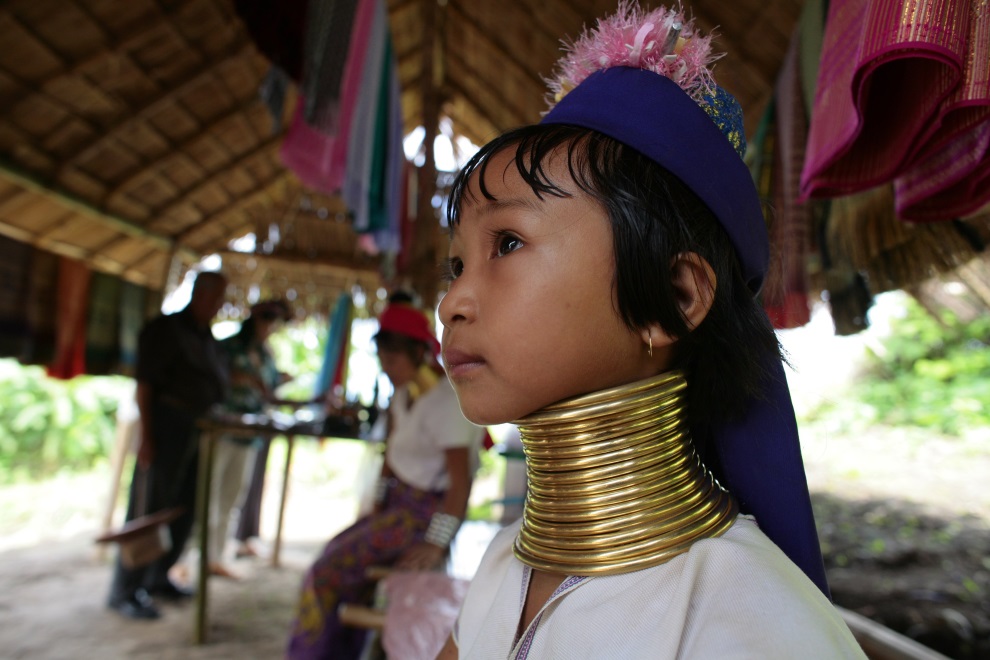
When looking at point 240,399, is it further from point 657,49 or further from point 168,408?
point 657,49

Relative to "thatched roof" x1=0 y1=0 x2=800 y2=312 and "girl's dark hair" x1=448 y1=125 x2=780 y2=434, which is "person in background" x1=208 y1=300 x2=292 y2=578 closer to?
"thatched roof" x1=0 y1=0 x2=800 y2=312

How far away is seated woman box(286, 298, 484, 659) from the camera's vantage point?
308 centimetres

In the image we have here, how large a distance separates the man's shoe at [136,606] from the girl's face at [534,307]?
516 centimetres

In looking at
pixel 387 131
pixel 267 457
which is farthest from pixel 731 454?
pixel 267 457

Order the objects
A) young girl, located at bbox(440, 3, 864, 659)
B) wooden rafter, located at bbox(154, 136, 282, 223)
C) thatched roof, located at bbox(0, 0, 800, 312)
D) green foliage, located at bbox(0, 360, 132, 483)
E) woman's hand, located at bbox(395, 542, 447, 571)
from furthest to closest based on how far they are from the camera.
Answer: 1. green foliage, located at bbox(0, 360, 132, 483)
2. wooden rafter, located at bbox(154, 136, 282, 223)
3. thatched roof, located at bbox(0, 0, 800, 312)
4. woman's hand, located at bbox(395, 542, 447, 571)
5. young girl, located at bbox(440, 3, 864, 659)

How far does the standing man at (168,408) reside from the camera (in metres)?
5.01

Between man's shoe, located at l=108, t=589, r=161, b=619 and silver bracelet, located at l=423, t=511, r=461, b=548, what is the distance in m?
3.12

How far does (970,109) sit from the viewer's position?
107cm

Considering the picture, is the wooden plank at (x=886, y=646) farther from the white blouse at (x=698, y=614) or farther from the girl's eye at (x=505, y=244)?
the girl's eye at (x=505, y=244)

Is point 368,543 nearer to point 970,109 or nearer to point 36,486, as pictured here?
point 970,109

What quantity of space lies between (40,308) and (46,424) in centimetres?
511

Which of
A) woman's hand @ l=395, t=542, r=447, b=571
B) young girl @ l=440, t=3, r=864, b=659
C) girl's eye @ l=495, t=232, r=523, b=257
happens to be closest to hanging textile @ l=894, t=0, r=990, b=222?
young girl @ l=440, t=3, r=864, b=659

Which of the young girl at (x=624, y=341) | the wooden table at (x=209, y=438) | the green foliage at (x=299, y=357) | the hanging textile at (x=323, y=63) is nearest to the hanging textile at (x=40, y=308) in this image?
the wooden table at (x=209, y=438)

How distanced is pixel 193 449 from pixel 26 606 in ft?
5.49
